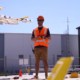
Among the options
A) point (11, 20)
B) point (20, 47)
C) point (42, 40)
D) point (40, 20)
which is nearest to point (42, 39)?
point (42, 40)

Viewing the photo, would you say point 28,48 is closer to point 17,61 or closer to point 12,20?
point 17,61

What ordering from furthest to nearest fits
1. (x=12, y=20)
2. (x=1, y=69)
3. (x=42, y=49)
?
(x=1, y=69) → (x=12, y=20) → (x=42, y=49)

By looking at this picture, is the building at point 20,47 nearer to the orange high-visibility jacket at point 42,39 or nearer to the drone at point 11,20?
the drone at point 11,20

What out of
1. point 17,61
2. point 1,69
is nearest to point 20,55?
point 17,61

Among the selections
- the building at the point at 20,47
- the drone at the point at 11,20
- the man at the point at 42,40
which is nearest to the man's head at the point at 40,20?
the man at the point at 42,40

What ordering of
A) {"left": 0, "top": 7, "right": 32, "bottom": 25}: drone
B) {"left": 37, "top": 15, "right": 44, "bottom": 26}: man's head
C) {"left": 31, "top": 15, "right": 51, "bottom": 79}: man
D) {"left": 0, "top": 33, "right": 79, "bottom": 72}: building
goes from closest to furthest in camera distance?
{"left": 31, "top": 15, "right": 51, "bottom": 79}: man, {"left": 37, "top": 15, "right": 44, "bottom": 26}: man's head, {"left": 0, "top": 7, "right": 32, "bottom": 25}: drone, {"left": 0, "top": 33, "right": 79, "bottom": 72}: building

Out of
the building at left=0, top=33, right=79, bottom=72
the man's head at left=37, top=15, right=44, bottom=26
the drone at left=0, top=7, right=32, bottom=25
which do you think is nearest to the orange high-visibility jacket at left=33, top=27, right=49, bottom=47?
the man's head at left=37, top=15, right=44, bottom=26

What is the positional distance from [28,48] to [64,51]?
17.6ft

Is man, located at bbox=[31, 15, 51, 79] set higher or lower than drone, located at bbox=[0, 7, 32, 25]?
lower

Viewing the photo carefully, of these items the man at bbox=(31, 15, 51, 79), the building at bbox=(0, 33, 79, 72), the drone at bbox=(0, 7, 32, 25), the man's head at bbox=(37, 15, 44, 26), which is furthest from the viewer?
the building at bbox=(0, 33, 79, 72)

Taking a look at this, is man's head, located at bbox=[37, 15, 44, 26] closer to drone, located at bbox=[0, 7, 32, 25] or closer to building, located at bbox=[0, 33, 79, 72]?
drone, located at bbox=[0, 7, 32, 25]

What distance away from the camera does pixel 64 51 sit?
2842 centimetres

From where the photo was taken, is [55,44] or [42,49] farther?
[55,44]

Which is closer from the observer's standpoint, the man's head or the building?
the man's head
